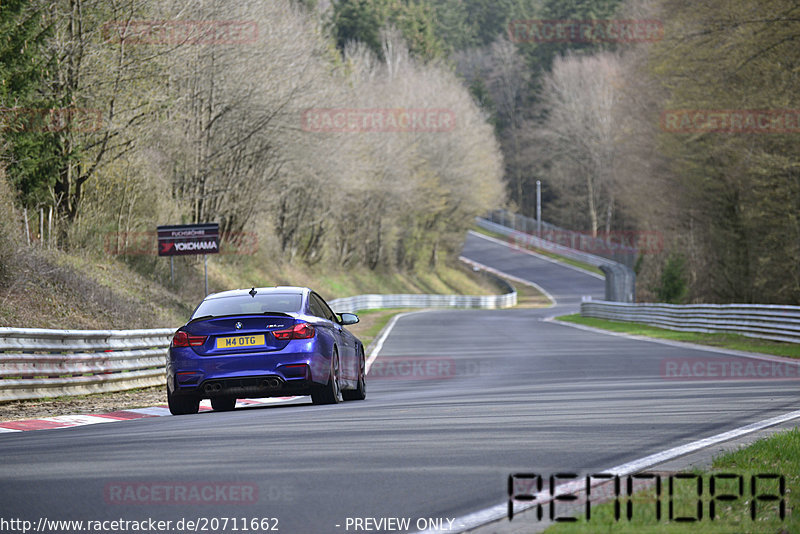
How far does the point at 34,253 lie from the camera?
77.6ft

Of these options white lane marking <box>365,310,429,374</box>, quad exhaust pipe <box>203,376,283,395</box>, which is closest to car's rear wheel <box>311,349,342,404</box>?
quad exhaust pipe <box>203,376,283,395</box>

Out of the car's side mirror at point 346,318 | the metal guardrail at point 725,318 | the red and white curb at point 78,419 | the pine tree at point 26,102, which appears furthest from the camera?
the metal guardrail at point 725,318

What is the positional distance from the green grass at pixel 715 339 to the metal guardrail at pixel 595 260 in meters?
7.13

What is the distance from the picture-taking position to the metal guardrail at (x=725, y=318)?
89.8ft

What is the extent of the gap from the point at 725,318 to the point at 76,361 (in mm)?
21183

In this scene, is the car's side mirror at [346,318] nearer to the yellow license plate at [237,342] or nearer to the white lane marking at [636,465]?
the yellow license plate at [237,342]

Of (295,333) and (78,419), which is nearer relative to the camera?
(295,333)

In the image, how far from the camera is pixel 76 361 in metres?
16.7

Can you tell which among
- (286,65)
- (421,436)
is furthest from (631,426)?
(286,65)

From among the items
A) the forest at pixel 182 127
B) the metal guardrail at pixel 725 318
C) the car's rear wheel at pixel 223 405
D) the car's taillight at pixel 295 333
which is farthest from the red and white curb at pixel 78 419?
the metal guardrail at pixel 725 318

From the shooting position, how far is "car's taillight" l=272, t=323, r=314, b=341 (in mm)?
12773

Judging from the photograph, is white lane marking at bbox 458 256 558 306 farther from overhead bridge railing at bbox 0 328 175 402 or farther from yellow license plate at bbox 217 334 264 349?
yellow license plate at bbox 217 334 264 349

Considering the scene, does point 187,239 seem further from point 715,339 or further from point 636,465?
point 636,465

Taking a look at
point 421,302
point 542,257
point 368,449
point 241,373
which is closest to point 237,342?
point 241,373
